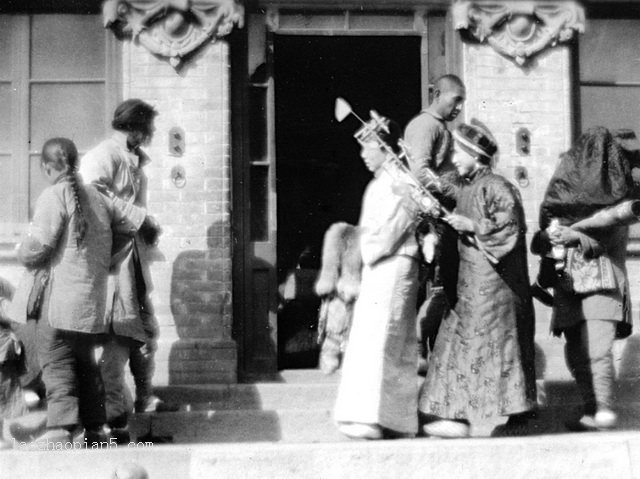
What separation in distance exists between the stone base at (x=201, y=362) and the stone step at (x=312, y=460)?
1.67 m

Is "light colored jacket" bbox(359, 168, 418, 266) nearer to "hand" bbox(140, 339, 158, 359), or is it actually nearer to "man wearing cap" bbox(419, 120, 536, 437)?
"man wearing cap" bbox(419, 120, 536, 437)

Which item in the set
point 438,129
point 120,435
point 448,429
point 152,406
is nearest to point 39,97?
point 152,406

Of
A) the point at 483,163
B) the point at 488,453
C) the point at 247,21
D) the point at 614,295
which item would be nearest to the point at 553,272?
the point at 614,295

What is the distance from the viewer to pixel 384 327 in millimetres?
6863

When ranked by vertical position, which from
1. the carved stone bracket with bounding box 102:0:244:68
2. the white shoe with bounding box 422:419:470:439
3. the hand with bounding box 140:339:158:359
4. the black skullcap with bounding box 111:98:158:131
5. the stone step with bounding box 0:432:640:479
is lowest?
the stone step with bounding box 0:432:640:479

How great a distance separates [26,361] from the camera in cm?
736

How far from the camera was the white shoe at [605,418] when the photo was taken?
23.5 feet

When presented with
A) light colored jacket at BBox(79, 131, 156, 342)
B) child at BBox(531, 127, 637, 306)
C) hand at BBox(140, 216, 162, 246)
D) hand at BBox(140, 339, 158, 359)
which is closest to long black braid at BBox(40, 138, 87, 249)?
light colored jacket at BBox(79, 131, 156, 342)

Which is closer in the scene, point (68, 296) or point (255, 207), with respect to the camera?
point (68, 296)

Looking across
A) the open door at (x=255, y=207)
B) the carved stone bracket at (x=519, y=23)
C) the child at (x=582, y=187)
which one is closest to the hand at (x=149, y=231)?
the open door at (x=255, y=207)

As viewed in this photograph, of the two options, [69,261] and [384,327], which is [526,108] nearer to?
[384,327]

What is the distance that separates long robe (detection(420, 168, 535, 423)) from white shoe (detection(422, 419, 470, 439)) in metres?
0.07

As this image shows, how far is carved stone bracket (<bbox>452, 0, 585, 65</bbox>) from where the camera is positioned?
8.79m

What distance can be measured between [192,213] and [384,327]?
224cm
